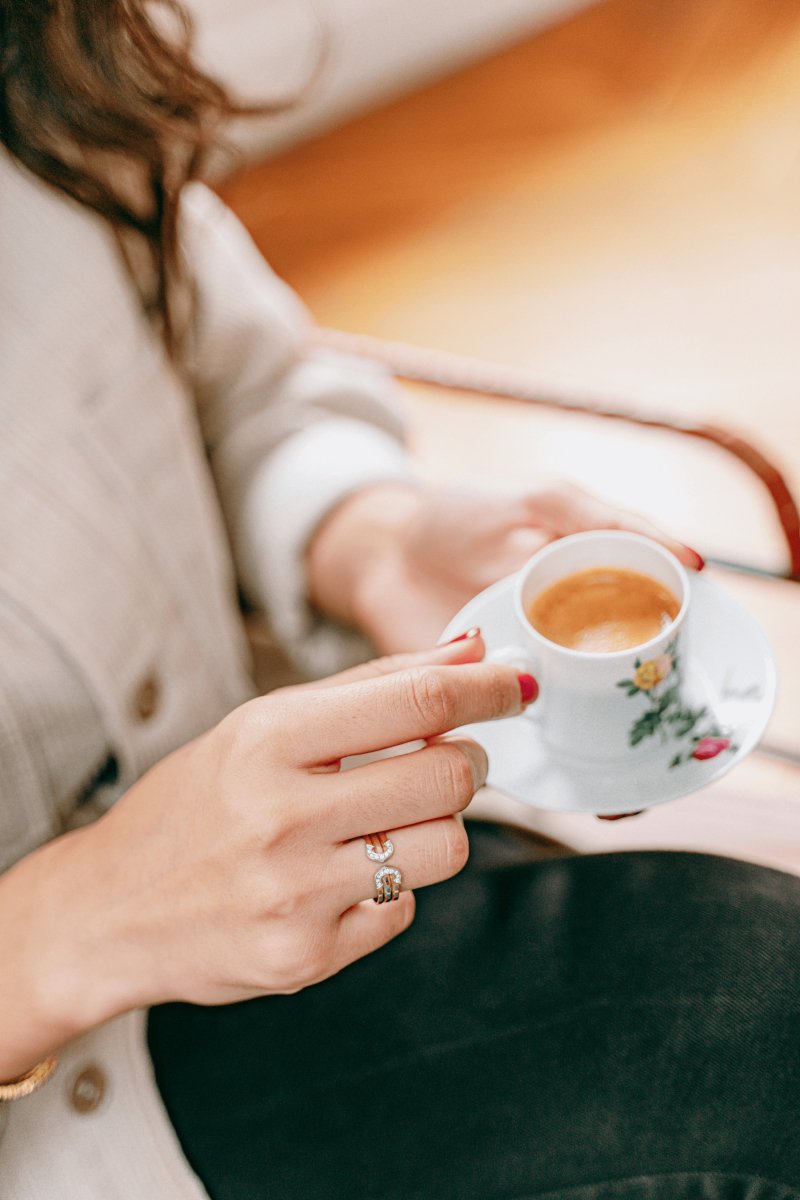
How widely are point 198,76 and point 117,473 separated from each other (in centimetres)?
34

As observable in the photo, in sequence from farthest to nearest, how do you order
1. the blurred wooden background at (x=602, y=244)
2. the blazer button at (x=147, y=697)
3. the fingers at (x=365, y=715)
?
the blurred wooden background at (x=602, y=244)
the blazer button at (x=147, y=697)
the fingers at (x=365, y=715)

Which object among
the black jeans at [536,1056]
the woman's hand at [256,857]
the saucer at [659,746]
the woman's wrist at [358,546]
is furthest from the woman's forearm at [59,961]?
the woman's wrist at [358,546]

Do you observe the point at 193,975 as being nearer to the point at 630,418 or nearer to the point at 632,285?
the point at 630,418

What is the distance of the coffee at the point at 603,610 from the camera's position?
755 millimetres

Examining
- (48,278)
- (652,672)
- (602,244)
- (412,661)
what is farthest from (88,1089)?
(602,244)

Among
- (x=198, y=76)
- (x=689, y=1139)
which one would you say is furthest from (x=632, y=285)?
(x=689, y=1139)

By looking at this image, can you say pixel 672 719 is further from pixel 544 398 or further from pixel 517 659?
pixel 544 398

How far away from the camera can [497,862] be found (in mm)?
844

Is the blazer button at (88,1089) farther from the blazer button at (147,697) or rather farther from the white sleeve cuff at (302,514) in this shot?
the white sleeve cuff at (302,514)

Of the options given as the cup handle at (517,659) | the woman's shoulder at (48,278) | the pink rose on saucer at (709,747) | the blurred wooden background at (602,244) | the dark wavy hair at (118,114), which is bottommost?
the blurred wooden background at (602,244)

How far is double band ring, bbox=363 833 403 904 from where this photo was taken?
591 millimetres

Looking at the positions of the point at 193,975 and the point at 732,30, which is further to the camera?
the point at 732,30

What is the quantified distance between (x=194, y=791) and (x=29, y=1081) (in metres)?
0.24

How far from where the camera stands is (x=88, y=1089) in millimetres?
706
